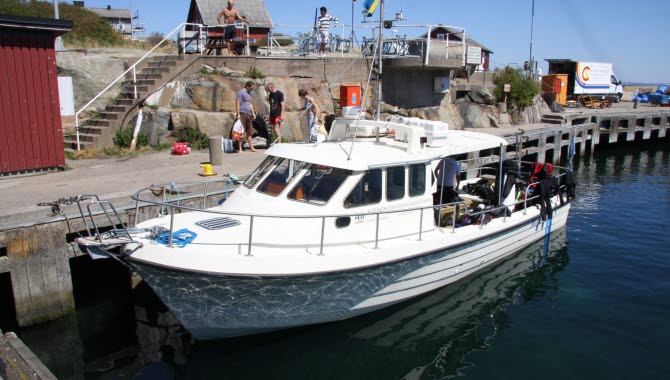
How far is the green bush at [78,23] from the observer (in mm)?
22114

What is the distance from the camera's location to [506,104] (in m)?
25.2

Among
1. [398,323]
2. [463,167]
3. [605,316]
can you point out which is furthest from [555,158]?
[398,323]

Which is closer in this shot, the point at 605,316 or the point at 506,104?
the point at 605,316

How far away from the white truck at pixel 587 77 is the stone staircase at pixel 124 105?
28226 mm

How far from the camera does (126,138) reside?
15352 mm

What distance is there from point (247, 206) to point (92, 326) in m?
3.15

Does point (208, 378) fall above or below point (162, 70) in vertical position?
below

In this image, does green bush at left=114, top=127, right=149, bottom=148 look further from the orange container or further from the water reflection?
the water reflection

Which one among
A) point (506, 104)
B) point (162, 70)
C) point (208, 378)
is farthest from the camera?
point (506, 104)

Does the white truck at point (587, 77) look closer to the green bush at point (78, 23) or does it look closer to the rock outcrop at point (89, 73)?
the green bush at point (78, 23)

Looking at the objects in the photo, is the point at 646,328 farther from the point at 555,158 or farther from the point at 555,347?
the point at 555,158

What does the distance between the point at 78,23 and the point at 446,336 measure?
2520 cm

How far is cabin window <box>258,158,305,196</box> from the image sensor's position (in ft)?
28.0

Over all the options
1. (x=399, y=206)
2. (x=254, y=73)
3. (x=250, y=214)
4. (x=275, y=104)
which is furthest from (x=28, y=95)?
(x=399, y=206)
